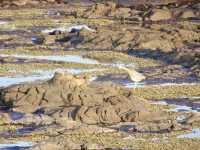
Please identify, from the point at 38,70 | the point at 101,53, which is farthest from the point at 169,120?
the point at 101,53

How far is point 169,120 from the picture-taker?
971 inches

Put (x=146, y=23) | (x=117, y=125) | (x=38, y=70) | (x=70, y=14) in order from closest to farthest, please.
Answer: (x=117, y=125) < (x=38, y=70) < (x=146, y=23) < (x=70, y=14)

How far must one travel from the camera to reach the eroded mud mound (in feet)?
81.6

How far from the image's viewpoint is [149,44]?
4106cm

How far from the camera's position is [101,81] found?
3222 cm

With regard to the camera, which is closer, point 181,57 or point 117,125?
point 117,125

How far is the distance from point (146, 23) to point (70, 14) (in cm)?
882

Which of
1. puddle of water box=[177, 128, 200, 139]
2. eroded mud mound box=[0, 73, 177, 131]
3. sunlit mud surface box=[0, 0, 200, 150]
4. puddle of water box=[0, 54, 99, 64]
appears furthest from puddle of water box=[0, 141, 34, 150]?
puddle of water box=[0, 54, 99, 64]

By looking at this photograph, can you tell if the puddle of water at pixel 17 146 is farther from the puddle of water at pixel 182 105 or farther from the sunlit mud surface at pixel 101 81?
the puddle of water at pixel 182 105

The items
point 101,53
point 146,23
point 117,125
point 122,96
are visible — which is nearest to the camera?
point 117,125

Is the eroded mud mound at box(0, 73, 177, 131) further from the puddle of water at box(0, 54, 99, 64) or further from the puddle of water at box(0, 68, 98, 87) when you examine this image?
the puddle of water at box(0, 54, 99, 64)

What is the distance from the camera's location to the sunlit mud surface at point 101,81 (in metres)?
22.9

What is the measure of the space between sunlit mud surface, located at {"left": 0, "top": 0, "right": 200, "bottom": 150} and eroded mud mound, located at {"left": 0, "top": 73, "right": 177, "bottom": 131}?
31mm

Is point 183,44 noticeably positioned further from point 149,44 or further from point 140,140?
point 140,140
